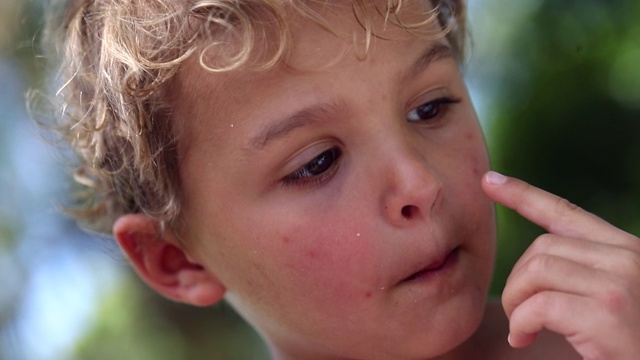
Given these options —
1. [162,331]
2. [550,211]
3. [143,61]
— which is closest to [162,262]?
[143,61]

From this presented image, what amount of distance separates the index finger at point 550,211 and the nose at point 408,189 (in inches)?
2.8

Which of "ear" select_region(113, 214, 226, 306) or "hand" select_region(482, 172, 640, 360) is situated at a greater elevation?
"hand" select_region(482, 172, 640, 360)

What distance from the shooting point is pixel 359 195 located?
39.4 inches

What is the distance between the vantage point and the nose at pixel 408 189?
0.97 m

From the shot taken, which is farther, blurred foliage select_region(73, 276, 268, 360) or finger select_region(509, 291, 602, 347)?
blurred foliage select_region(73, 276, 268, 360)

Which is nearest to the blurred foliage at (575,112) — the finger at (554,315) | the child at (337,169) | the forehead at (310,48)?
the child at (337,169)

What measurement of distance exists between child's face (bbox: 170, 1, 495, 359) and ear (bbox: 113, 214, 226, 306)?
15cm

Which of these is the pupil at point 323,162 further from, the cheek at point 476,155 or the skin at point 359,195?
the cheek at point 476,155

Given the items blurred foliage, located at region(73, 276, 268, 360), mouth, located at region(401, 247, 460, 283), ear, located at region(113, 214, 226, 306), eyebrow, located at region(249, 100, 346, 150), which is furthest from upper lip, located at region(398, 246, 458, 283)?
blurred foliage, located at region(73, 276, 268, 360)

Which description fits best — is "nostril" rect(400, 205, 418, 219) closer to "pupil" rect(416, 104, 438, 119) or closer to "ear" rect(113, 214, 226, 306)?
"pupil" rect(416, 104, 438, 119)

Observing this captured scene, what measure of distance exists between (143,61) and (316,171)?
0.85ft

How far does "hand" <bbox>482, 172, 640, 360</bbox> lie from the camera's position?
2.77ft

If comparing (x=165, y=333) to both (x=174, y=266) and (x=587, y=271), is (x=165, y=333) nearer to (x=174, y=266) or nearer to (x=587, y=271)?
(x=174, y=266)

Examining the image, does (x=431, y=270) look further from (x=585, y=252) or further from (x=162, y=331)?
(x=162, y=331)
